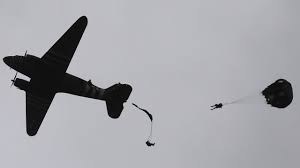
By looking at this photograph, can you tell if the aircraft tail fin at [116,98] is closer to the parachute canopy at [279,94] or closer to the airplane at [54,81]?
the airplane at [54,81]

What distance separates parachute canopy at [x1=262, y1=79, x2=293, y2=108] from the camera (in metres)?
42.1

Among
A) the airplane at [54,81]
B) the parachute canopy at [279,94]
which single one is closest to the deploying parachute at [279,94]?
the parachute canopy at [279,94]

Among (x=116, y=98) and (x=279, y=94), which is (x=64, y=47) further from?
(x=279, y=94)

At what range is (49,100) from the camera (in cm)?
4709

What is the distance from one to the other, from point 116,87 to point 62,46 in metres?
7.26

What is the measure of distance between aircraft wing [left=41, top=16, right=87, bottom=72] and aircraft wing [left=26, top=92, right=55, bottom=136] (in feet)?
14.0

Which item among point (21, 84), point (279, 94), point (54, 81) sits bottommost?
point (21, 84)

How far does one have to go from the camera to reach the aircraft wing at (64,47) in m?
43.7

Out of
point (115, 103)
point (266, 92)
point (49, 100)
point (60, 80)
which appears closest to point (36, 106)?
point (49, 100)

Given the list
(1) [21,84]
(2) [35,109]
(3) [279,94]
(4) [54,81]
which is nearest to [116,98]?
(4) [54,81]

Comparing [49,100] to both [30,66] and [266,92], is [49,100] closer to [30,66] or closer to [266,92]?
[30,66]

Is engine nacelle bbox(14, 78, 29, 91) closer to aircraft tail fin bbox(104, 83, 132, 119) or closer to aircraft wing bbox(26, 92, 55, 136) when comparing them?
aircraft wing bbox(26, 92, 55, 136)

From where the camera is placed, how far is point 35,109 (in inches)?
1855

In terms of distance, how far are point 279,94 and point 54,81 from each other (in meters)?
21.7
